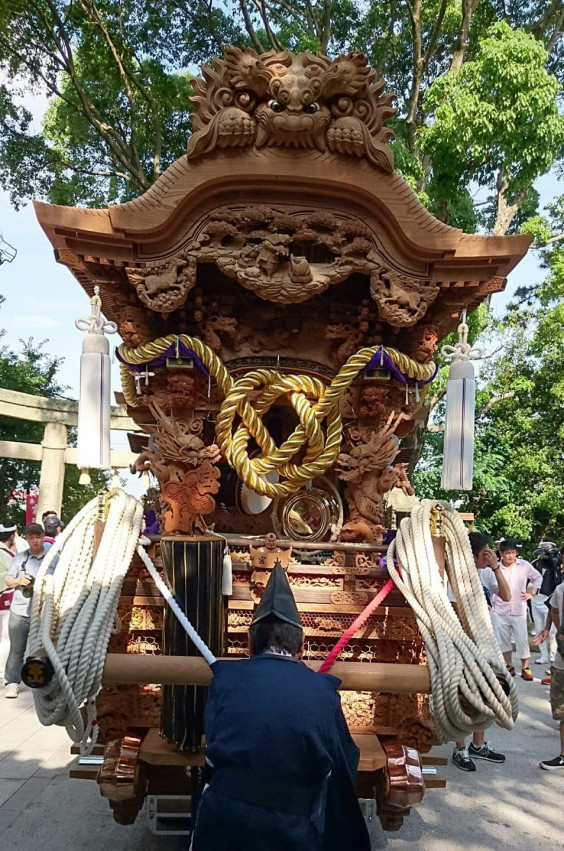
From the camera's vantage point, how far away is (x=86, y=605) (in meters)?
2.73

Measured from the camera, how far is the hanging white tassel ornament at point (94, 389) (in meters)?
3.62

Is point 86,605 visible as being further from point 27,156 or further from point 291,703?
point 27,156

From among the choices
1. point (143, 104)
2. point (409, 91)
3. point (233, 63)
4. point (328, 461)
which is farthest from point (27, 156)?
point (328, 461)

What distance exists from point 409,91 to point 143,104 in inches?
179

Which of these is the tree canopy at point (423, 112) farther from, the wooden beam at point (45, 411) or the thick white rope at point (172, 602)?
the thick white rope at point (172, 602)

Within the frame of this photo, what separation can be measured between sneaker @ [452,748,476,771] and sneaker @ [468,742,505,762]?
9.1 inches

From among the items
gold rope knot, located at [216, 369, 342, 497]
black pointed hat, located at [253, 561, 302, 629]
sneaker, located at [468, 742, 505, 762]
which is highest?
gold rope knot, located at [216, 369, 342, 497]

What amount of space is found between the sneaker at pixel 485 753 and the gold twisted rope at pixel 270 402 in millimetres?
2715

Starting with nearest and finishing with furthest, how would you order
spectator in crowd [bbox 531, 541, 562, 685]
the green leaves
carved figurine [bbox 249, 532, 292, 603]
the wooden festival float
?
the wooden festival float
carved figurine [bbox 249, 532, 292, 603]
the green leaves
spectator in crowd [bbox 531, 541, 562, 685]

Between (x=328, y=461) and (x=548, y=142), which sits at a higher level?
(x=548, y=142)

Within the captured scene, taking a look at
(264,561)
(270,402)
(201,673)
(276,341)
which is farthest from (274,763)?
(276,341)

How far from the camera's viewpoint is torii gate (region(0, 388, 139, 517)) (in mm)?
13797

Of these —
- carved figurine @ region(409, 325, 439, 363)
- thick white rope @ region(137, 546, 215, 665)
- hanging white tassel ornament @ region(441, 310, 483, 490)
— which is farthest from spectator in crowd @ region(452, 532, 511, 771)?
thick white rope @ region(137, 546, 215, 665)

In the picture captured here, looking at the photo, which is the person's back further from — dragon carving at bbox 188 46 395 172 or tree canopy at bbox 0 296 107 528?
tree canopy at bbox 0 296 107 528
